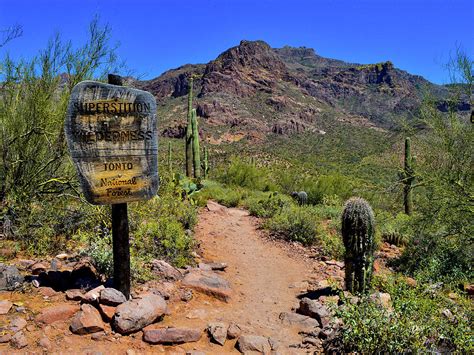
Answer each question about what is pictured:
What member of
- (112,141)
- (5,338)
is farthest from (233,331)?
(112,141)

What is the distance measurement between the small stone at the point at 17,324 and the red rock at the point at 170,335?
1.09 metres

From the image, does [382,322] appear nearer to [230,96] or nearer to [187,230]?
[187,230]

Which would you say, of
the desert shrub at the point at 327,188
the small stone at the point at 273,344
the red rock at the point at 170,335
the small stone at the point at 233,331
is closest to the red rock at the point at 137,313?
the red rock at the point at 170,335

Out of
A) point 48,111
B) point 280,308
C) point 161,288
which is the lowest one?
point 280,308

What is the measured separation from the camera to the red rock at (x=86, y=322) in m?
3.81

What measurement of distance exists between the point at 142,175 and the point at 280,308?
8.54ft

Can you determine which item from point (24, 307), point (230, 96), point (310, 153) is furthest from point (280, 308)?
point (230, 96)

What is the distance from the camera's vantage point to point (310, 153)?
66750 millimetres

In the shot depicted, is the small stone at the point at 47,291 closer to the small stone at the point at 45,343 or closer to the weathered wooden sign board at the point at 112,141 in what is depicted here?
the small stone at the point at 45,343

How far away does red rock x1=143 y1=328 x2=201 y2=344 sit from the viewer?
391 centimetres

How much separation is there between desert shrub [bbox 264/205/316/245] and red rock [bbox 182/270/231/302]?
3751 mm

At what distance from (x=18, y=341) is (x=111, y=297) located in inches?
36.7

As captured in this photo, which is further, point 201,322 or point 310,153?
point 310,153

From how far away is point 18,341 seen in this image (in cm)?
348
